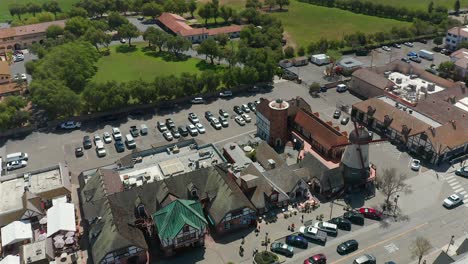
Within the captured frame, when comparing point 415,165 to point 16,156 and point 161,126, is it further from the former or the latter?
point 16,156

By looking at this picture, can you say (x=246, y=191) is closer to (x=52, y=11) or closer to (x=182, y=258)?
(x=182, y=258)

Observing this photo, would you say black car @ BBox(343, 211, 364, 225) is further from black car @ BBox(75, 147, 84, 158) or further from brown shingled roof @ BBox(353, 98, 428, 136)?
black car @ BBox(75, 147, 84, 158)

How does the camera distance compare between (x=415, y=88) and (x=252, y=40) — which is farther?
(x=252, y=40)

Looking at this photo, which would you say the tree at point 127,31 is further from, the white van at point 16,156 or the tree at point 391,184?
the tree at point 391,184

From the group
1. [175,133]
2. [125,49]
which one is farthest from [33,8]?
[175,133]

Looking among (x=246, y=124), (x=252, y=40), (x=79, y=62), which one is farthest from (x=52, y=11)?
(x=246, y=124)

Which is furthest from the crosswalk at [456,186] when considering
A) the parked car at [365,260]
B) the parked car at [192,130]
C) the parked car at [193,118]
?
the parked car at [193,118]
